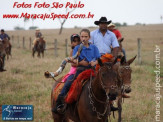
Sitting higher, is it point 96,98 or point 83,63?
point 83,63

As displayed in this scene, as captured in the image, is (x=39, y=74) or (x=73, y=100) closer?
(x=73, y=100)

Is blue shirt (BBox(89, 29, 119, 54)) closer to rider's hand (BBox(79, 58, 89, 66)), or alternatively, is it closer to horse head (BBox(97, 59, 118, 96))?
rider's hand (BBox(79, 58, 89, 66))

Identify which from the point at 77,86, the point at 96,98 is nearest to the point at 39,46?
the point at 77,86

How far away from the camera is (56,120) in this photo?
675 cm

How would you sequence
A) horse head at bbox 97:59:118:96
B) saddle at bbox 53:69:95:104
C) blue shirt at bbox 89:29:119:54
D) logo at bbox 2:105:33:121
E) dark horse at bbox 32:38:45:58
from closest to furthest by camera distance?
horse head at bbox 97:59:118:96, saddle at bbox 53:69:95:104, blue shirt at bbox 89:29:119:54, logo at bbox 2:105:33:121, dark horse at bbox 32:38:45:58

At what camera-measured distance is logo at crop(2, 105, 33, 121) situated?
8.81 m

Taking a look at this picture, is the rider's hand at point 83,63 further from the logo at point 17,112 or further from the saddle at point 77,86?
the logo at point 17,112

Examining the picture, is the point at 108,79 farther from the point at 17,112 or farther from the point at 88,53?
the point at 17,112

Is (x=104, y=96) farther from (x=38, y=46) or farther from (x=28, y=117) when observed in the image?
(x=38, y=46)

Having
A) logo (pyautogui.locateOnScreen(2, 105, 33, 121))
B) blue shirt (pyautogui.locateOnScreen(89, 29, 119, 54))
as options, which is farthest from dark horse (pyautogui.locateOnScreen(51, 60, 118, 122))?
logo (pyautogui.locateOnScreen(2, 105, 33, 121))

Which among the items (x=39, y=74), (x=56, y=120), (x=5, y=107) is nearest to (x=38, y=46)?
(x=39, y=74)

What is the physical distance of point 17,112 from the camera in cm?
938

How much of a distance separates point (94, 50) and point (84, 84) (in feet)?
2.51

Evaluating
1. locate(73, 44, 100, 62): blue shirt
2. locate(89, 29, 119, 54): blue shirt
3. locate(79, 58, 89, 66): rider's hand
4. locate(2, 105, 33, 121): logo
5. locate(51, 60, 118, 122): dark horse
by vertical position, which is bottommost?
locate(2, 105, 33, 121): logo
